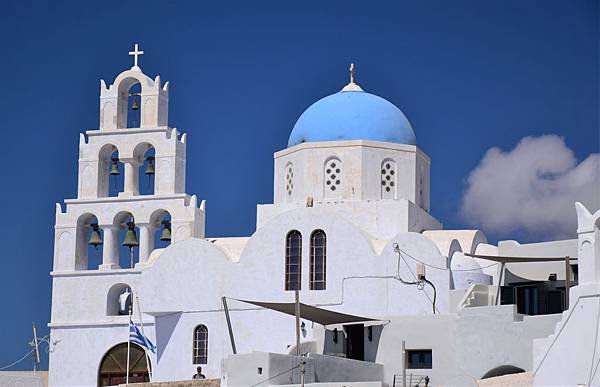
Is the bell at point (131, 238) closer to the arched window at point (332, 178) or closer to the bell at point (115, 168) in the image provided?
the bell at point (115, 168)

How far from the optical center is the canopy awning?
34844 mm

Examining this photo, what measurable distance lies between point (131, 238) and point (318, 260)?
6665 mm

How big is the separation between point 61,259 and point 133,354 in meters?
3.76

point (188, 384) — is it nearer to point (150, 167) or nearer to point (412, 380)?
point (412, 380)

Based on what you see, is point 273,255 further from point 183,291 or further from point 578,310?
point 578,310

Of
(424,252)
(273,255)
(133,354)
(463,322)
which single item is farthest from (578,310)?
(133,354)

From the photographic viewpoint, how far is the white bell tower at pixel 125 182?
136 ft

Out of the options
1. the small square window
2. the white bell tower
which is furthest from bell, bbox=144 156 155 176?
the small square window

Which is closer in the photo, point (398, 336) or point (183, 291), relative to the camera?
point (398, 336)

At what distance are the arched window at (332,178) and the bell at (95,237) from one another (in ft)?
23.6

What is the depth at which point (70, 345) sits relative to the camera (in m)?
41.2

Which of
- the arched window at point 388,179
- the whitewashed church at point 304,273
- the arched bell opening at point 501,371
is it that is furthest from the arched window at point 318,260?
the arched bell opening at point 501,371

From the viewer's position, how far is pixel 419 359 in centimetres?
3572

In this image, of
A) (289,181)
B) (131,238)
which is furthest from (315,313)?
(131,238)
